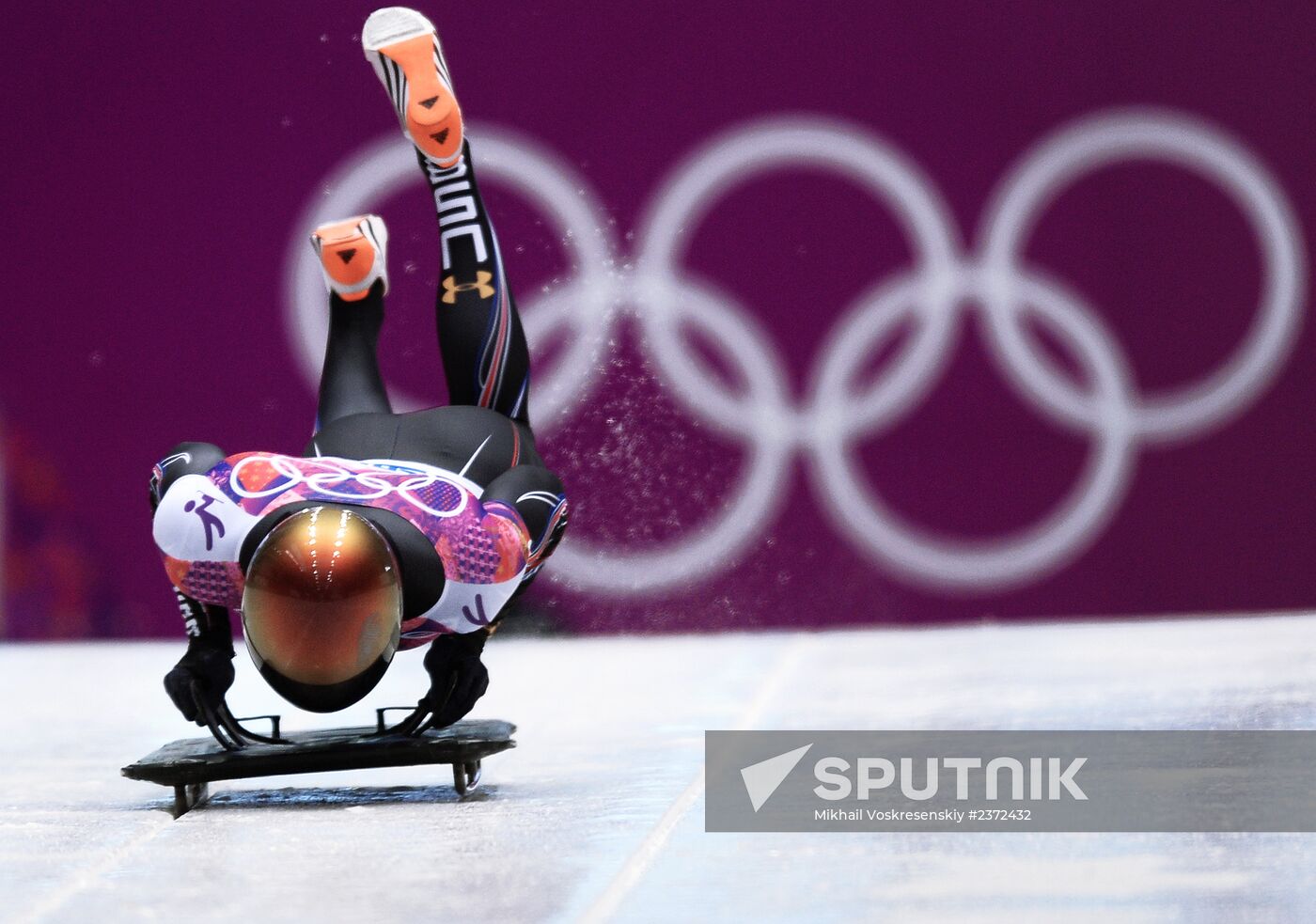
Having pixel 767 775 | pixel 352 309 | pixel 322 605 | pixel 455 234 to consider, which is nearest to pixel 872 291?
pixel 455 234

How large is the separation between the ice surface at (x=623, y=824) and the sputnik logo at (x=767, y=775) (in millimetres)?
132

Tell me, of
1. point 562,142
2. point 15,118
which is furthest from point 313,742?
point 15,118

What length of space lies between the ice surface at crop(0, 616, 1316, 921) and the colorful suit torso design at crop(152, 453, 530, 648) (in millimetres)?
496

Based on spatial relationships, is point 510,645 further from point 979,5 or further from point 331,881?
point 331,881

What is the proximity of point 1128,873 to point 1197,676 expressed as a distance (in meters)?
3.09

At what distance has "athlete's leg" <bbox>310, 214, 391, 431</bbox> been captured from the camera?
505 centimetres

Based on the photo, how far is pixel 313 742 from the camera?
4121 millimetres

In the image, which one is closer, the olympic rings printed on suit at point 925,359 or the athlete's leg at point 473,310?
the athlete's leg at point 473,310

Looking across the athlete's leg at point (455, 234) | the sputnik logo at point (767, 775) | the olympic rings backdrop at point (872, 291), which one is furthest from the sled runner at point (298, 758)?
the olympic rings backdrop at point (872, 291)

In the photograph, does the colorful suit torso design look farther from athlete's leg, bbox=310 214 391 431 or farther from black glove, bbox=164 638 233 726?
athlete's leg, bbox=310 214 391 431

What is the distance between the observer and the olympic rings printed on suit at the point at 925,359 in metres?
8.58

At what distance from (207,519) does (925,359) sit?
523 centimetres

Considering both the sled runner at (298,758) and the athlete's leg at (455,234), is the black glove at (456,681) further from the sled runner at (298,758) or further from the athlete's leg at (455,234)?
→ the athlete's leg at (455,234)

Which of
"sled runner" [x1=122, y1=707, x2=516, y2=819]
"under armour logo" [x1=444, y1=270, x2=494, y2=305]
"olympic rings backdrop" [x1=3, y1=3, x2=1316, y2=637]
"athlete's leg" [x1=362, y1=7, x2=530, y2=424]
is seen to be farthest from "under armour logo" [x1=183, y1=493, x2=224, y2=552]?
"olympic rings backdrop" [x1=3, y1=3, x2=1316, y2=637]
